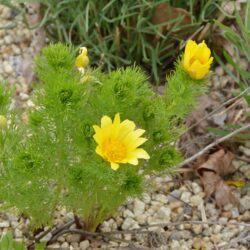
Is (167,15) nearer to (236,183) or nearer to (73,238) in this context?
(236,183)

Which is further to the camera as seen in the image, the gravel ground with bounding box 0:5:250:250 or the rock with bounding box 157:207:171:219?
the rock with bounding box 157:207:171:219

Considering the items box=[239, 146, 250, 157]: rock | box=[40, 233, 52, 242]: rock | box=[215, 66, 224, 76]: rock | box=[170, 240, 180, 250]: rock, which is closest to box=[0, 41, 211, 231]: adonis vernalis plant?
box=[40, 233, 52, 242]: rock

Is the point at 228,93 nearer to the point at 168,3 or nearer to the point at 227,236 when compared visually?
the point at 168,3

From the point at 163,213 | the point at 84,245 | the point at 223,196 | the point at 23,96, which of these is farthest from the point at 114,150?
the point at 23,96

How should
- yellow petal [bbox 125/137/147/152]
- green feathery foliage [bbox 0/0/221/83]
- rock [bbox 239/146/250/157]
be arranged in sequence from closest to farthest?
yellow petal [bbox 125/137/147/152] < rock [bbox 239/146/250/157] < green feathery foliage [bbox 0/0/221/83]

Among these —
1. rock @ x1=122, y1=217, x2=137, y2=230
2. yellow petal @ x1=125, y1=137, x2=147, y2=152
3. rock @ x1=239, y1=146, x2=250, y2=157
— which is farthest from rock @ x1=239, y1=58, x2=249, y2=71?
yellow petal @ x1=125, y1=137, x2=147, y2=152

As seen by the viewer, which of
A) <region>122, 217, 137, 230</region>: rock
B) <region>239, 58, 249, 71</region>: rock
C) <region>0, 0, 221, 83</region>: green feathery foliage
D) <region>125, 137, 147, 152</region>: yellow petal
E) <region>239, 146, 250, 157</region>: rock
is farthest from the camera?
<region>239, 58, 249, 71</region>: rock

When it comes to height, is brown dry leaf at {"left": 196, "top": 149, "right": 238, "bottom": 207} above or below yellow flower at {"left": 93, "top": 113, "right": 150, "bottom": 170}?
above

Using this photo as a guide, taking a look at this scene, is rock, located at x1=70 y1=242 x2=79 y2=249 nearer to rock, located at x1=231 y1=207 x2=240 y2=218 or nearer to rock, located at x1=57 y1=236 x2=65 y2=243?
rock, located at x1=57 y1=236 x2=65 y2=243

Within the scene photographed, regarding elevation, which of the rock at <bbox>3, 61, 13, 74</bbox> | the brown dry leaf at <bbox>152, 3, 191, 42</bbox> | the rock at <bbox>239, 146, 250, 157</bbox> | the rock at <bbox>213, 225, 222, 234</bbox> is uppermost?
the brown dry leaf at <bbox>152, 3, 191, 42</bbox>
